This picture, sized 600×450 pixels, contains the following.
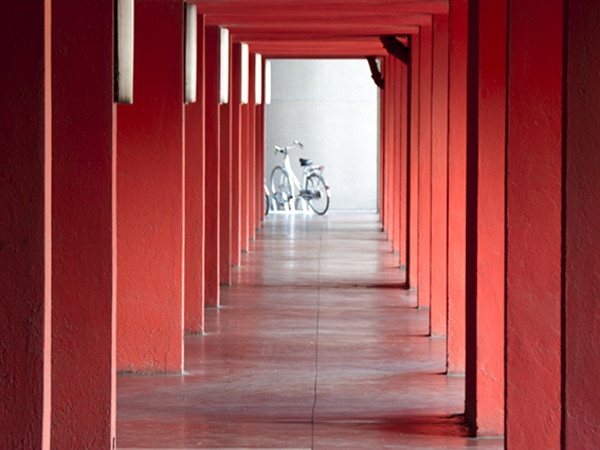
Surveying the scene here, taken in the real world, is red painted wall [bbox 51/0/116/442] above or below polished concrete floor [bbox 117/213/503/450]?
above

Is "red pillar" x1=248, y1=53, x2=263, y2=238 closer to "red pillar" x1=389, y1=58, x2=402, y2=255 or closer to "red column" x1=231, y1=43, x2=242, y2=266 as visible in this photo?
"red pillar" x1=389, y1=58, x2=402, y2=255

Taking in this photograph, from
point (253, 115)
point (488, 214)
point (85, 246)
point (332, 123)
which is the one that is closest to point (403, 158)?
point (253, 115)

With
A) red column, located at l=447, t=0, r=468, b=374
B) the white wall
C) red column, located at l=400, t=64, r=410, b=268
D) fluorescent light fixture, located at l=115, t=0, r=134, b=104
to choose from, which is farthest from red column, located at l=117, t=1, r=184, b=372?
the white wall

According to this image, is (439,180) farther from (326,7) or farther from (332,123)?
(332,123)

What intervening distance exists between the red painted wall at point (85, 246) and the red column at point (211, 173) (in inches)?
178

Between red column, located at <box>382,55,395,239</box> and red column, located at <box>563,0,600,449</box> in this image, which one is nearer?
red column, located at <box>563,0,600,449</box>

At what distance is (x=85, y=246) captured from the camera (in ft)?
14.2

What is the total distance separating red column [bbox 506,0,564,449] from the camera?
165 inches

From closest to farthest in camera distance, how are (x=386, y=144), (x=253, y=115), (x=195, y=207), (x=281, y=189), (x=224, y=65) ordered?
1. (x=195, y=207)
2. (x=224, y=65)
3. (x=253, y=115)
4. (x=386, y=144)
5. (x=281, y=189)

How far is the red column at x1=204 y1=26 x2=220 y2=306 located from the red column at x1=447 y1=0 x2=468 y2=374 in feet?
8.46

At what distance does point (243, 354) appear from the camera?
7.16 metres

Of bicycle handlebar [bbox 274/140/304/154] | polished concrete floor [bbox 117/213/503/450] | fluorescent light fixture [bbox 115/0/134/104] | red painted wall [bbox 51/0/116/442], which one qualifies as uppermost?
bicycle handlebar [bbox 274/140/304/154]

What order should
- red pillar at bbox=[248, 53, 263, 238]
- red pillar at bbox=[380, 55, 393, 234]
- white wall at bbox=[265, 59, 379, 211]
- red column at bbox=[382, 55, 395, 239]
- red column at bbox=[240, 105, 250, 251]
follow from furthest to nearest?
white wall at bbox=[265, 59, 379, 211] < red pillar at bbox=[380, 55, 393, 234] < red column at bbox=[382, 55, 395, 239] < red pillar at bbox=[248, 53, 263, 238] < red column at bbox=[240, 105, 250, 251]

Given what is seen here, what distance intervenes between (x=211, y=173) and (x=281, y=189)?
11845 mm
